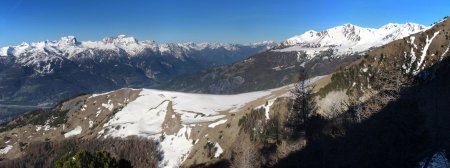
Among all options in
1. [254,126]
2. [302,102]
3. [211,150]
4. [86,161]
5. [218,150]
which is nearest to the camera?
[86,161]

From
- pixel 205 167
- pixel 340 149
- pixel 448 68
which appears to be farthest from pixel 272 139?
pixel 340 149

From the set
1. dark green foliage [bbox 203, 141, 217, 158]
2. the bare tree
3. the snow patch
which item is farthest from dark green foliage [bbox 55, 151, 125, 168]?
dark green foliage [bbox 203, 141, 217, 158]

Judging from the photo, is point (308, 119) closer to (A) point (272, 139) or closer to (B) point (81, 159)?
(B) point (81, 159)

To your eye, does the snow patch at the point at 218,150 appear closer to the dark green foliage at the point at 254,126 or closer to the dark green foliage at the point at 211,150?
the dark green foliage at the point at 211,150

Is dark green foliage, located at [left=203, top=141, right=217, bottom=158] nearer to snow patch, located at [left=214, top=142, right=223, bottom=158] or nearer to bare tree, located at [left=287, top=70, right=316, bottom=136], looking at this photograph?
snow patch, located at [left=214, top=142, right=223, bottom=158]

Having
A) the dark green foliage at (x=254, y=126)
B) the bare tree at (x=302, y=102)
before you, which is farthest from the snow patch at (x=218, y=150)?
the bare tree at (x=302, y=102)

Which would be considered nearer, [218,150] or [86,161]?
[86,161]

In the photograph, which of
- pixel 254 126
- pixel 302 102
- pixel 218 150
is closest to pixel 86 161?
pixel 302 102

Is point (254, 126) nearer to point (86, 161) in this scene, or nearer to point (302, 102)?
point (302, 102)

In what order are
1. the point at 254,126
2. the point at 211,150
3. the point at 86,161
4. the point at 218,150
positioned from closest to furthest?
the point at 86,161 < the point at 218,150 < the point at 254,126 < the point at 211,150

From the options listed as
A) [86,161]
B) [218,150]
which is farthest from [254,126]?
[86,161]

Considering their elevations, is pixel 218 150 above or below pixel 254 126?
below

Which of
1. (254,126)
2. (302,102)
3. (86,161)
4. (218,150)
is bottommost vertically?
(218,150)
